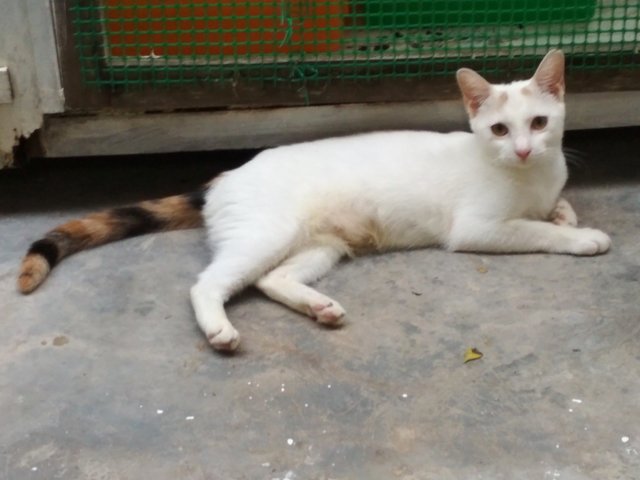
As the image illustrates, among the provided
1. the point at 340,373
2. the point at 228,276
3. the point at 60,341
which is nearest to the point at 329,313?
the point at 340,373

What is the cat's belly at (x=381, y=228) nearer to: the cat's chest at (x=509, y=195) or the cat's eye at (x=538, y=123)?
the cat's chest at (x=509, y=195)

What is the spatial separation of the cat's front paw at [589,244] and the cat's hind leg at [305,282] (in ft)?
2.49

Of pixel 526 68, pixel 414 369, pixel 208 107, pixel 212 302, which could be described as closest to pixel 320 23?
pixel 208 107

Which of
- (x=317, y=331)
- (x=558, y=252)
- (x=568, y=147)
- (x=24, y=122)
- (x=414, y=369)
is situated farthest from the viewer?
(x=568, y=147)

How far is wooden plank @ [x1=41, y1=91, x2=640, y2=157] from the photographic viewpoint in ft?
10.0

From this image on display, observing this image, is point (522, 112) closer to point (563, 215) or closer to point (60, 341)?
point (563, 215)

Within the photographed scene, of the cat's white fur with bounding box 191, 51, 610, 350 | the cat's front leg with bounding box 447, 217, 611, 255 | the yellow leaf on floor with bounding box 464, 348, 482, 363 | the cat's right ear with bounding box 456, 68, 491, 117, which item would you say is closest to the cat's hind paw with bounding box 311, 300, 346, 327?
the cat's white fur with bounding box 191, 51, 610, 350

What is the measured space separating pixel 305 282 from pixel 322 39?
98 cm

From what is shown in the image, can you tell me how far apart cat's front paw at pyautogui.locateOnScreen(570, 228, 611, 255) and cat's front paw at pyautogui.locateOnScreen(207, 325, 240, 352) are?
1.16 metres

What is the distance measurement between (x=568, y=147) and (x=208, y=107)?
1.62 meters

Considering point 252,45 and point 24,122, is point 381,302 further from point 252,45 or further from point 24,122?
point 24,122

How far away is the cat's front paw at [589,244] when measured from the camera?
261cm

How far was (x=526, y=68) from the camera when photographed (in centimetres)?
305

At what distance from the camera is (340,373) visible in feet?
6.92
